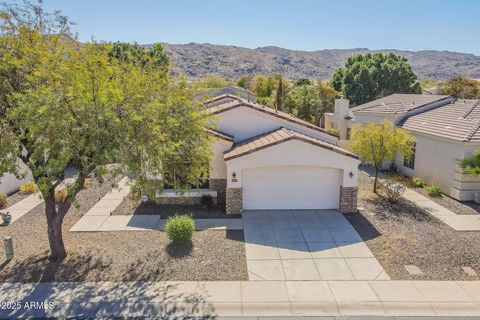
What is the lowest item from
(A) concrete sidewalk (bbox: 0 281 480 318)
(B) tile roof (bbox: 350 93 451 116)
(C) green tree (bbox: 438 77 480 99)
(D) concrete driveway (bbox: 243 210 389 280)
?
(A) concrete sidewalk (bbox: 0 281 480 318)

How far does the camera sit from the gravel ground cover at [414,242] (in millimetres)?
11375

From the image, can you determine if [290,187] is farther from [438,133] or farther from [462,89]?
[462,89]

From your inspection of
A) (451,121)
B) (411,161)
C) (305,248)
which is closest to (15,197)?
(305,248)

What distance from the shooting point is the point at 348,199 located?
1630 centimetres

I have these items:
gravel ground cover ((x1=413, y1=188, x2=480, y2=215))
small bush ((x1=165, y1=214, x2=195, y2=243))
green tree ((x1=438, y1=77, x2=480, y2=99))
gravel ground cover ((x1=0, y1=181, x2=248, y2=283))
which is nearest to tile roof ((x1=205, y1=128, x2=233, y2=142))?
gravel ground cover ((x1=0, y1=181, x2=248, y2=283))

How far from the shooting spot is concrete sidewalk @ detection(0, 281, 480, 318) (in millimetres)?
9203

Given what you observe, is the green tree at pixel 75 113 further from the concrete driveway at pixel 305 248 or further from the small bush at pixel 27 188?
the small bush at pixel 27 188

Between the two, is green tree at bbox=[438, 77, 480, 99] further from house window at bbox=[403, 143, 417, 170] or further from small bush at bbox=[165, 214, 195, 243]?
small bush at bbox=[165, 214, 195, 243]

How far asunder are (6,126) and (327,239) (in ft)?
35.5

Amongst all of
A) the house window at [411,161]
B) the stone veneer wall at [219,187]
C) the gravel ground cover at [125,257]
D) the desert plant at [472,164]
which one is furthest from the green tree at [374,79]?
the gravel ground cover at [125,257]

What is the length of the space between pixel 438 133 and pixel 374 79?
1173 inches

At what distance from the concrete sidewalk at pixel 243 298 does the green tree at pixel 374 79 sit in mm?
39980

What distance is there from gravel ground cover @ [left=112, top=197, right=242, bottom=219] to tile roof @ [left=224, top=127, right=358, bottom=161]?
2.49 meters

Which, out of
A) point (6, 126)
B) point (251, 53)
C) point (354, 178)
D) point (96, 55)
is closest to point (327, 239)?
point (354, 178)
